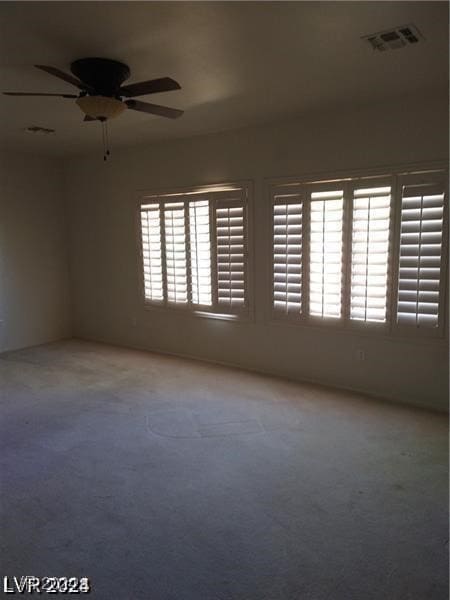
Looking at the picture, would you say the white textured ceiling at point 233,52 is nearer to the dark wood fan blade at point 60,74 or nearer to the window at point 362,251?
the dark wood fan blade at point 60,74

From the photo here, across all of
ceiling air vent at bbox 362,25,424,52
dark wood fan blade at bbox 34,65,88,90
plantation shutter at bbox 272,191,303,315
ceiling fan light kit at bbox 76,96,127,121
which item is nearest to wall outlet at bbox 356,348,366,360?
plantation shutter at bbox 272,191,303,315

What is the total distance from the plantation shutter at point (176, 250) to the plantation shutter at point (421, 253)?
246cm

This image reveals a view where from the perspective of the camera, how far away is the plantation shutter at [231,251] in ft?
14.9

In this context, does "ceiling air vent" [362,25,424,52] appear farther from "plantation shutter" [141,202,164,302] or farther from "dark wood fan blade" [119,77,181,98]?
"plantation shutter" [141,202,164,302]

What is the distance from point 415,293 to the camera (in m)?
3.63

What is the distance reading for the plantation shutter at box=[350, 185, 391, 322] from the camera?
371cm

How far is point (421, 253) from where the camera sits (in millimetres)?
3557

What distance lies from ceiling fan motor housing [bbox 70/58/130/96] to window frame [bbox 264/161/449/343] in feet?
6.33

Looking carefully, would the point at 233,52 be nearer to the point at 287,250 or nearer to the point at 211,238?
the point at 287,250

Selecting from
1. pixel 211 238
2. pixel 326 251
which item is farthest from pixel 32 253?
pixel 326 251

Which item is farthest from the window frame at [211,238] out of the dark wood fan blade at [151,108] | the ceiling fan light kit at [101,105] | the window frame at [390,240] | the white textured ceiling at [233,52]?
the ceiling fan light kit at [101,105]

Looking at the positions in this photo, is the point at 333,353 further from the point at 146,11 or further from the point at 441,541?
the point at 146,11

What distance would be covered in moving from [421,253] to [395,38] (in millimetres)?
1708

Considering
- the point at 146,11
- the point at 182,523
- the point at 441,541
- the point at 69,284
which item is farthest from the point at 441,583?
the point at 69,284
